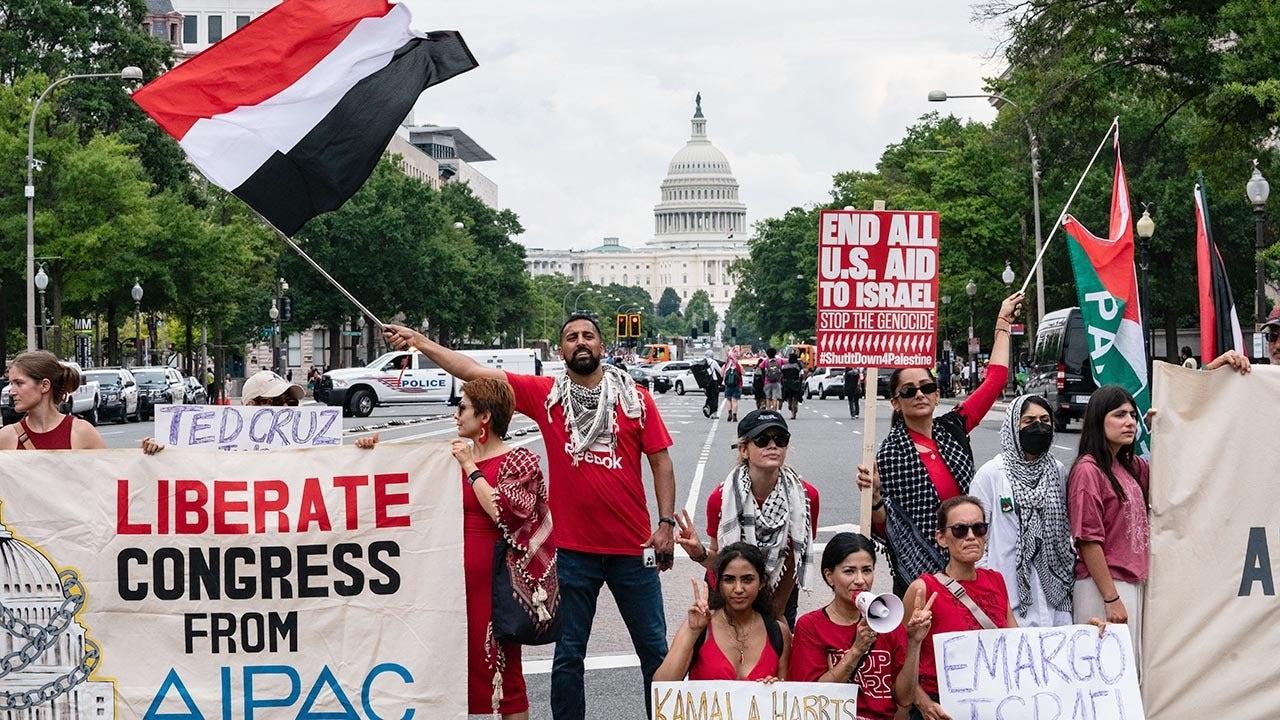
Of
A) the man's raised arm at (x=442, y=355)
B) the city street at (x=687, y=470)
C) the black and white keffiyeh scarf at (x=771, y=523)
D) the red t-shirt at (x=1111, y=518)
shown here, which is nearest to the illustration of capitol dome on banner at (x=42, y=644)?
the city street at (x=687, y=470)

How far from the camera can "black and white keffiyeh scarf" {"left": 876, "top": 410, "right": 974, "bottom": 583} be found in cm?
713

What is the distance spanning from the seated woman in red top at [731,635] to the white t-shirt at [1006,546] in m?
1.06

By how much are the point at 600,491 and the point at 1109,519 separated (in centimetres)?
198

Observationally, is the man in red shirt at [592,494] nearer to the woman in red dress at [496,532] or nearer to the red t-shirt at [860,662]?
the woman in red dress at [496,532]

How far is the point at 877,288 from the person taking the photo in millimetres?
7980

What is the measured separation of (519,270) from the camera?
375 feet

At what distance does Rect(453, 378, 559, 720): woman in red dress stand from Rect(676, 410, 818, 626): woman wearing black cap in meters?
0.56

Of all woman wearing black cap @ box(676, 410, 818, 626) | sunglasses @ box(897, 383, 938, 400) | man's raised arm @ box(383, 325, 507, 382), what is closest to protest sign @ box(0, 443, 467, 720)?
man's raised arm @ box(383, 325, 507, 382)

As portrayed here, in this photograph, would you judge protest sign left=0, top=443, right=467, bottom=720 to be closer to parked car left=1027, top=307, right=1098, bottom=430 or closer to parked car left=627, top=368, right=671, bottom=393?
parked car left=1027, top=307, right=1098, bottom=430

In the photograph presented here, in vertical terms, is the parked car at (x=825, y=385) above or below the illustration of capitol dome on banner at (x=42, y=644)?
below

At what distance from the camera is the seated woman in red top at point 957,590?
643 cm

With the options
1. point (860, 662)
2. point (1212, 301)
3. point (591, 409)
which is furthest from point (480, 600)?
point (1212, 301)

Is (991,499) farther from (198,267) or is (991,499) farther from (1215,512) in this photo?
(198,267)

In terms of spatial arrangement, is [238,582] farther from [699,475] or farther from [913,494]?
→ [699,475]
